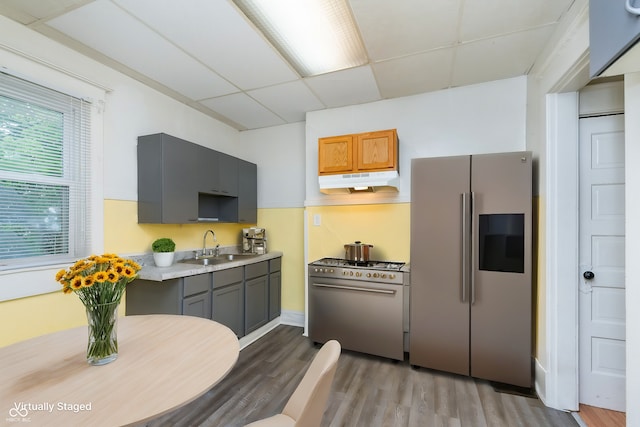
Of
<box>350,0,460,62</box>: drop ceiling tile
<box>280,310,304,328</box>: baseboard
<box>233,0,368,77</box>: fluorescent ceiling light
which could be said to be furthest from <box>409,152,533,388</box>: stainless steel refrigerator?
<box>280,310,304,328</box>: baseboard

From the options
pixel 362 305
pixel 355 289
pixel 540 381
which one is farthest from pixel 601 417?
pixel 355 289

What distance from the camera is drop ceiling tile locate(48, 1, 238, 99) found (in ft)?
6.18

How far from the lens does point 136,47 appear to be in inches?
86.8

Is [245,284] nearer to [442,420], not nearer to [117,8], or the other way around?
[442,420]

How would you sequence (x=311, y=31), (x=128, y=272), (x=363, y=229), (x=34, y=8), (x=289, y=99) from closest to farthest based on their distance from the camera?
(x=128, y=272) → (x=34, y=8) → (x=311, y=31) → (x=289, y=99) → (x=363, y=229)

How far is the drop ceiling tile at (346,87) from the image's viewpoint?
2.67 metres

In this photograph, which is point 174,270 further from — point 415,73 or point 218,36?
point 415,73

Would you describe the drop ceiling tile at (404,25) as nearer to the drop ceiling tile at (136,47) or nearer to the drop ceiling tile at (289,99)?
the drop ceiling tile at (289,99)

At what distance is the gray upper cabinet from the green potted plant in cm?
22

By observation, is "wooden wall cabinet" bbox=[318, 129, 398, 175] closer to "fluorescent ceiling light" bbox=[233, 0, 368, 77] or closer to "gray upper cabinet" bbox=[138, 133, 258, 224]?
"fluorescent ceiling light" bbox=[233, 0, 368, 77]

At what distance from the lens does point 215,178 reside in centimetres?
323

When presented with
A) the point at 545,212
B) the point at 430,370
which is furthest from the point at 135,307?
the point at 545,212

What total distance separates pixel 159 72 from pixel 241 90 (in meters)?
0.77

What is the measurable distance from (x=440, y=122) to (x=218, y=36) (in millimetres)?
2320
